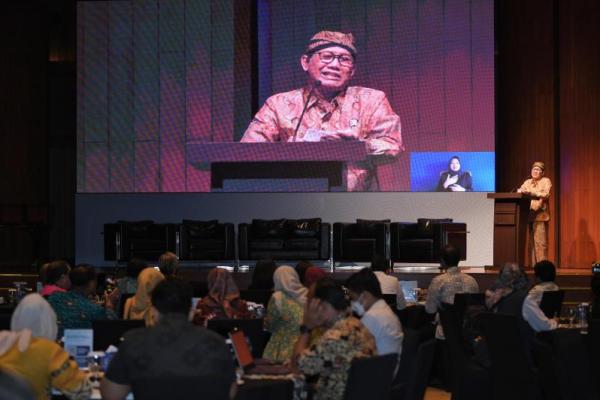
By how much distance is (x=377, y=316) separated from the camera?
5.43 m

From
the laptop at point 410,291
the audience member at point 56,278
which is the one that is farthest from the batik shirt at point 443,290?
the audience member at point 56,278

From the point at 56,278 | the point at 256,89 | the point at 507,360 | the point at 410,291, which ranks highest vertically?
the point at 256,89

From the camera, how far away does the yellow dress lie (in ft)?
13.0

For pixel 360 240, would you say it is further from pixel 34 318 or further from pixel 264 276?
pixel 34 318

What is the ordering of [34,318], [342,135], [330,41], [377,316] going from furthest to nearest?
[330,41]
[342,135]
[377,316]
[34,318]

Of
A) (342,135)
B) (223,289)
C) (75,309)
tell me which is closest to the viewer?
(75,309)

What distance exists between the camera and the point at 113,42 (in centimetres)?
1505

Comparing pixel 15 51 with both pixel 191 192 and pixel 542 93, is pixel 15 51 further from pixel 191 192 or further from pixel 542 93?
pixel 542 93

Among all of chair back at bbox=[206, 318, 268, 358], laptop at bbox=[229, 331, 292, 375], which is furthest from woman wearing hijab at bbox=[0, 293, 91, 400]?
chair back at bbox=[206, 318, 268, 358]

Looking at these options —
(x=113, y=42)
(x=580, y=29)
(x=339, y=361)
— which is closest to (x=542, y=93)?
(x=580, y=29)

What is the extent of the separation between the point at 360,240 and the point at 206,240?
75.1 inches

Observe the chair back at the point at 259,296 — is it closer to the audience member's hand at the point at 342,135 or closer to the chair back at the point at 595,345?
the chair back at the point at 595,345

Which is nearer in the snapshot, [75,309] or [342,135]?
[75,309]

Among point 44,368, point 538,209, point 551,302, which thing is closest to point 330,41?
point 538,209
